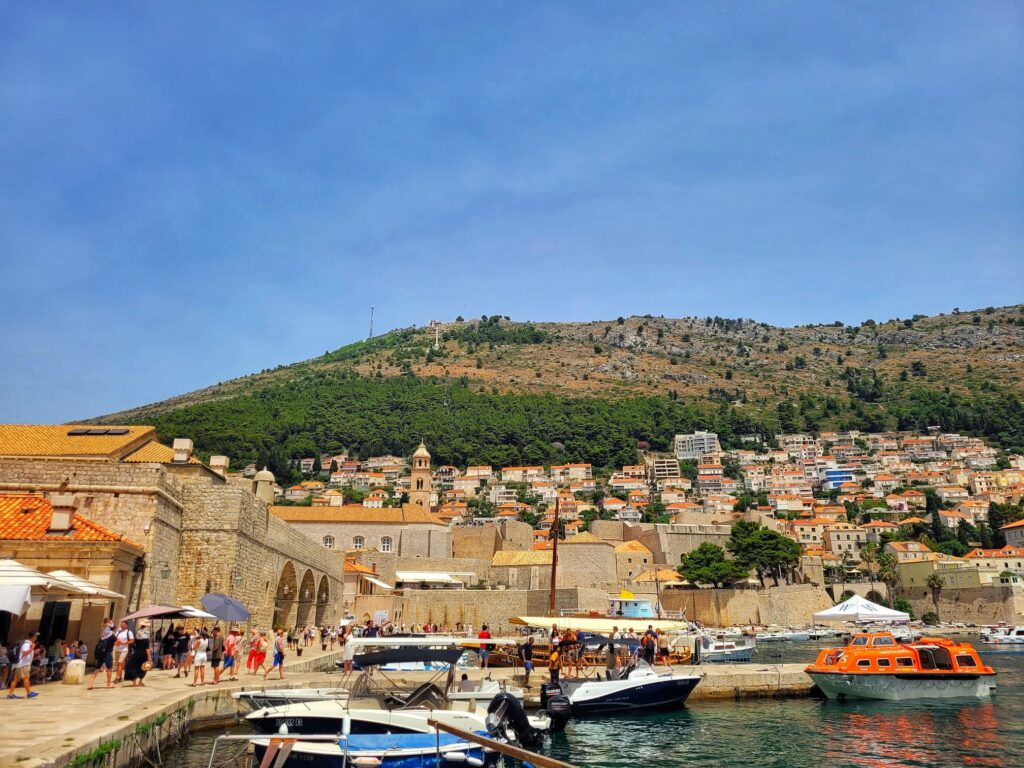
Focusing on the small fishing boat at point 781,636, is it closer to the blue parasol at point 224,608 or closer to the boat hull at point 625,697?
the boat hull at point 625,697

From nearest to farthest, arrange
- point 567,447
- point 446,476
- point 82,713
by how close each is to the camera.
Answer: point 82,713 → point 446,476 → point 567,447

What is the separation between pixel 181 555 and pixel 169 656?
2716 millimetres

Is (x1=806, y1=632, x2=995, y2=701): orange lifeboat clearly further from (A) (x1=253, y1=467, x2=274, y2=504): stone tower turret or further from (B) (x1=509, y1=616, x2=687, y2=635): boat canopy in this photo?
(A) (x1=253, y1=467, x2=274, y2=504): stone tower turret

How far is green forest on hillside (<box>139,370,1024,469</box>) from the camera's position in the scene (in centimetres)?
12744

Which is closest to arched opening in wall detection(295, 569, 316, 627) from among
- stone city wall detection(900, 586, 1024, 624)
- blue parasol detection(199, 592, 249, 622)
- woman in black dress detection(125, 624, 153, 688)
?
blue parasol detection(199, 592, 249, 622)

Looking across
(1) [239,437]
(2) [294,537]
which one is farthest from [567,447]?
(2) [294,537]

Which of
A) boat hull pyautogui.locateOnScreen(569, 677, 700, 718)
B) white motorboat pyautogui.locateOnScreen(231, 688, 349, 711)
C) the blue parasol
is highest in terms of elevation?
the blue parasol

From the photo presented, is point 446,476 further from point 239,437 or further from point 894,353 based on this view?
point 894,353

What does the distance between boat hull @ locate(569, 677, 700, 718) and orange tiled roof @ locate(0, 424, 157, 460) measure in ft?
53.4

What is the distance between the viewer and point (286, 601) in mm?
28125

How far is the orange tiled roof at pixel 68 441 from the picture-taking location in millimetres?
22938

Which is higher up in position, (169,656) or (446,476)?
(446,476)

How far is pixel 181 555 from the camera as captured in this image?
18781 millimetres

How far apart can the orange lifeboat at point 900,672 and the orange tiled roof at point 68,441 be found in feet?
72.9
